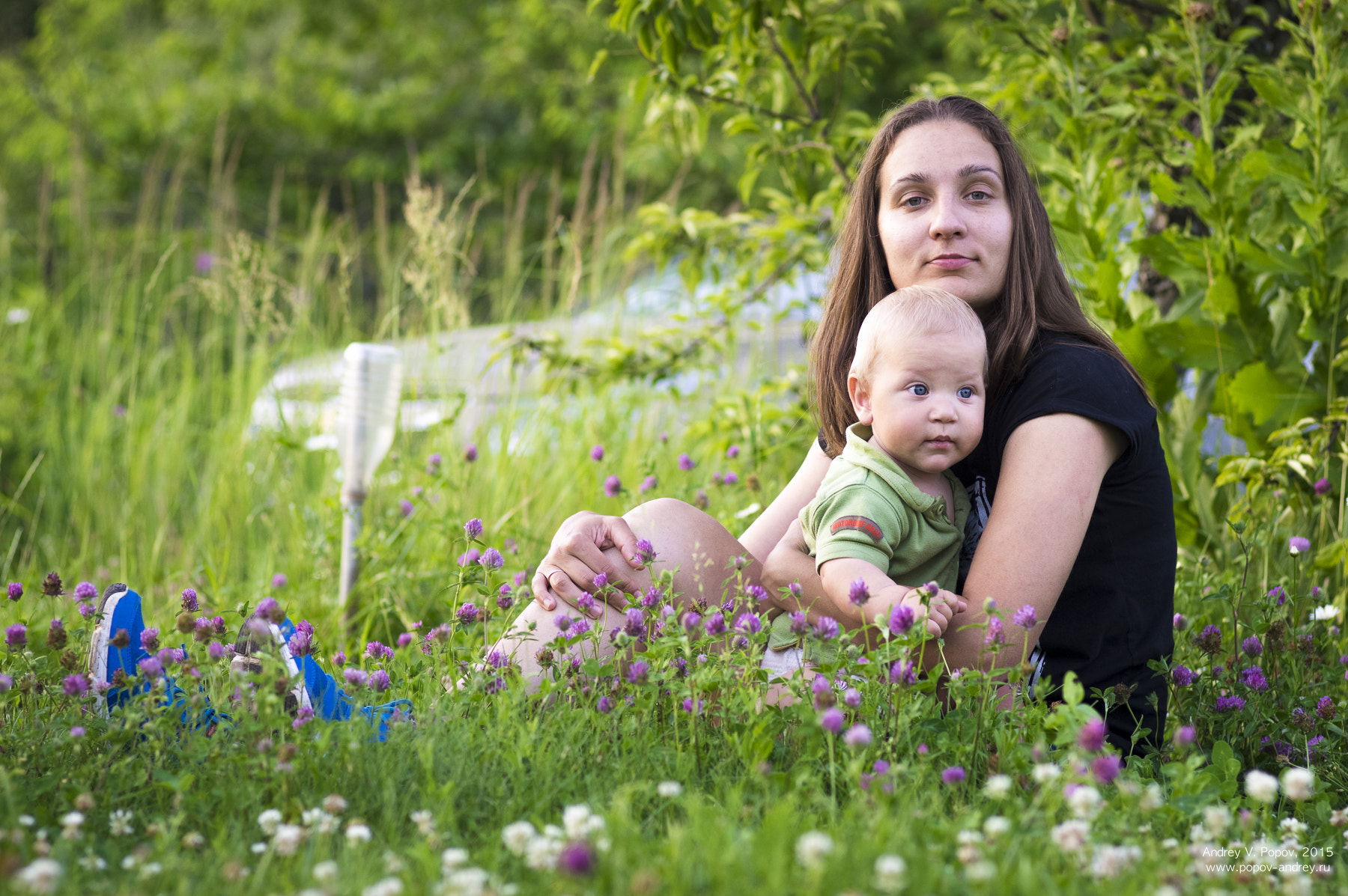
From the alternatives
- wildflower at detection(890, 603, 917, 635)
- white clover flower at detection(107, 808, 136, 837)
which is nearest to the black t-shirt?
wildflower at detection(890, 603, 917, 635)

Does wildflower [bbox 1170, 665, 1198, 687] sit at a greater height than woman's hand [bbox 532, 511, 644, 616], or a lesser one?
lesser

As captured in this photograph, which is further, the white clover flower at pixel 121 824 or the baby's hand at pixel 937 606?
the baby's hand at pixel 937 606

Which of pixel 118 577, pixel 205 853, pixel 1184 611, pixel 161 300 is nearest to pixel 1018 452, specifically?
pixel 1184 611

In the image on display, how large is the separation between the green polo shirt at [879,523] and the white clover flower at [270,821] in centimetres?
84

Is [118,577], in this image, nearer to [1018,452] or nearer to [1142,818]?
[1018,452]

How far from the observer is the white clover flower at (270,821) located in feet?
4.41

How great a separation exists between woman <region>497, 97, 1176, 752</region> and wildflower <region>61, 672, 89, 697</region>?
0.69m

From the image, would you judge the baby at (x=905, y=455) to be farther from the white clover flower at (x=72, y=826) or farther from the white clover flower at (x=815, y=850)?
the white clover flower at (x=72, y=826)

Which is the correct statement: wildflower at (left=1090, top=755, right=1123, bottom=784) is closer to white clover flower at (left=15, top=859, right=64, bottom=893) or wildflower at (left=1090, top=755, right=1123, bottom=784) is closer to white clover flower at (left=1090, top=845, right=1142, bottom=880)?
white clover flower at (left=1090, top=845, right=1142, bottom=880)

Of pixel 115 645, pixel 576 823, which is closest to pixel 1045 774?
pixel 576 823

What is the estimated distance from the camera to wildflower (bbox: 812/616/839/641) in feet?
5.36

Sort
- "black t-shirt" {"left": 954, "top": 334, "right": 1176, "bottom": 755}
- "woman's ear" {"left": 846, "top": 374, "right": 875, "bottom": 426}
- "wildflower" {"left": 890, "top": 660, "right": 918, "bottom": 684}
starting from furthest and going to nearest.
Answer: "woman's ear" {"left": 846, "top": 374, "right": 875, "bottom": 426}, "black t-shirt" {"left": 954, "top": 334, "right": 1176, "bottom": 755}, "wildflower" {"left": 890, "top": 660, "right": 918, "bottom": 684}

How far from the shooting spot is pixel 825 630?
1638mm

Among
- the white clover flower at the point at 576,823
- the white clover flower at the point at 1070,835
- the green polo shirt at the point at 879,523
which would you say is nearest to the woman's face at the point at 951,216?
the green polo shirt at the point at 879,523
